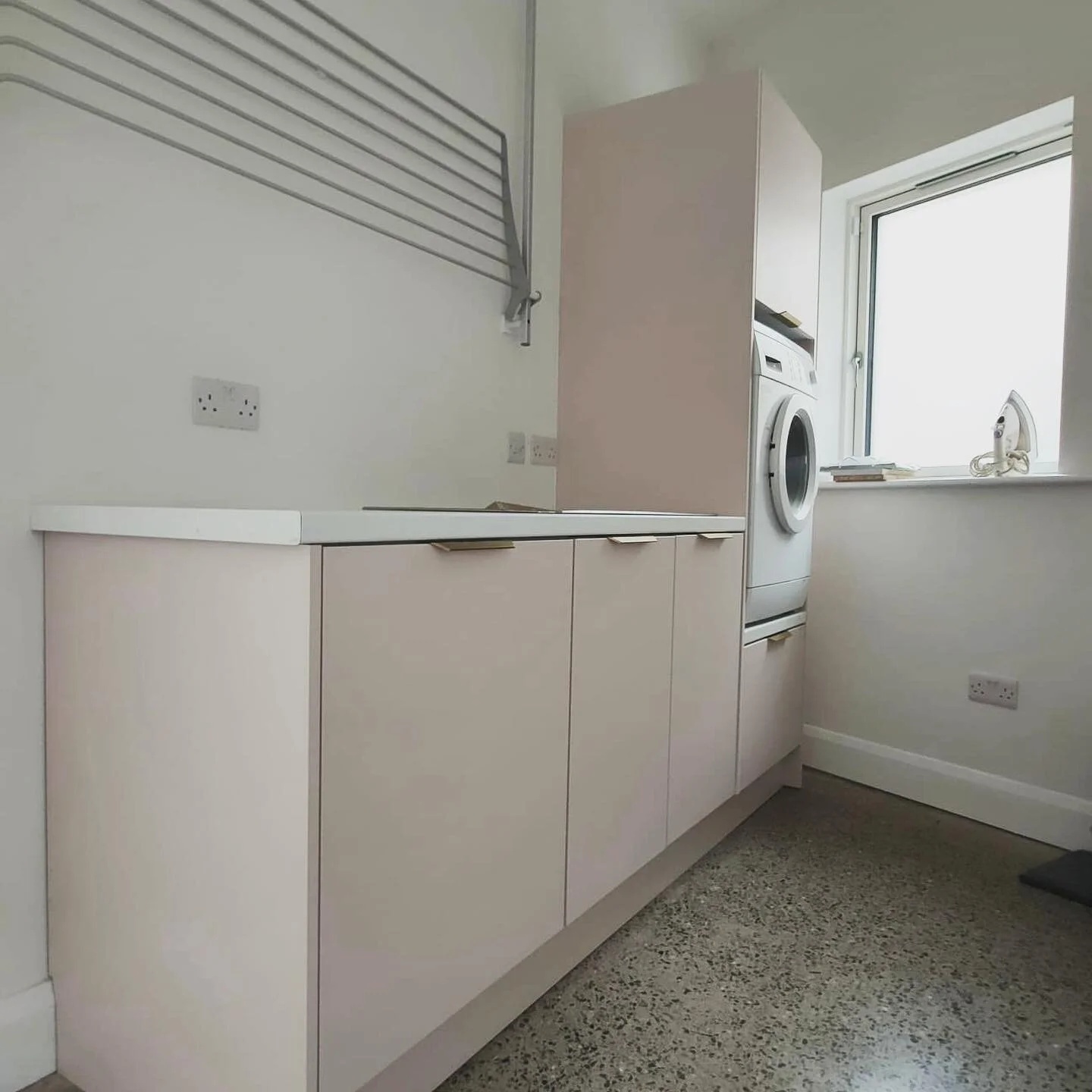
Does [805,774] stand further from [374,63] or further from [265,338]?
[374,63]

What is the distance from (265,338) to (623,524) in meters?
0.83

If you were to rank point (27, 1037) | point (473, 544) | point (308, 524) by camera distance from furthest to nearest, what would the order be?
1. point (27, 1037)
2. point (473, 544)
3. point (308, 524)

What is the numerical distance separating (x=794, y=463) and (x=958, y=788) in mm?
1144

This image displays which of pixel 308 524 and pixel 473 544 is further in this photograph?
pixel 473 544

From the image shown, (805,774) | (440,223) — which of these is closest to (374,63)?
(440,223)

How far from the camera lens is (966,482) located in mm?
2068

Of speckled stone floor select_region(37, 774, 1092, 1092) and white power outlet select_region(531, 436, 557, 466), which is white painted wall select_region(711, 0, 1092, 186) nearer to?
white power outlet select_region(531, 436, 557, 466)

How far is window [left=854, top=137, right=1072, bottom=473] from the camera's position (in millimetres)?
2176

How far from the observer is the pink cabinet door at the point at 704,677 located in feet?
5.15

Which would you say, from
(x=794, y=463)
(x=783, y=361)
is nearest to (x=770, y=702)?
(x=794, y=463)

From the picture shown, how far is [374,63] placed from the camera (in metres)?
1.58

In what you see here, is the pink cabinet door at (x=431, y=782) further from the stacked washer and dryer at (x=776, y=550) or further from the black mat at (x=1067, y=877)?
the black mat at (x=1067, y=877)

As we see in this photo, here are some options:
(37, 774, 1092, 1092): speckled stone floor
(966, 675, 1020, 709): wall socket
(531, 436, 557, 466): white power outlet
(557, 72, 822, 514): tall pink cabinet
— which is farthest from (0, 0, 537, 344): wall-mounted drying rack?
(966, 675, 1020, 709): wall socket

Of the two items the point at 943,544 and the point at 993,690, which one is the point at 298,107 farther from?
the point at 993,690
